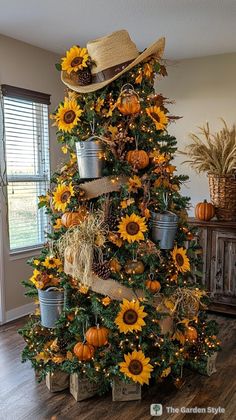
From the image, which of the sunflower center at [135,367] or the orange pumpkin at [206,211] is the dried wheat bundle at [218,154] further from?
the sunflower center at [135,367]

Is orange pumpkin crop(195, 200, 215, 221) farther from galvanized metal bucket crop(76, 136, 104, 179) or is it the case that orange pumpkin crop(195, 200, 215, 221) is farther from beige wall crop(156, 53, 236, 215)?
galvanized metal bucket crop(76, 136, 104, 179)

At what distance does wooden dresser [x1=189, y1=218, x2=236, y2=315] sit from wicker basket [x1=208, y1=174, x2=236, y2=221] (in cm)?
11

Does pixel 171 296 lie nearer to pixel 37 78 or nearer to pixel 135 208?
pixel 135 208

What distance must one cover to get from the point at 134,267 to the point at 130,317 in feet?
0.95

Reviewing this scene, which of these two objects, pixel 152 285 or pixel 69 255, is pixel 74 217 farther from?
pixel 152 285

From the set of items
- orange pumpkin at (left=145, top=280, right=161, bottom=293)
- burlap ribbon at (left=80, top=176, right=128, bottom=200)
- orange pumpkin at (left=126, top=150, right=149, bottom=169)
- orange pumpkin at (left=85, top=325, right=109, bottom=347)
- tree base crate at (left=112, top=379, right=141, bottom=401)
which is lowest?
tree base crate at (left=112, top=379, right=141, bottom=401)

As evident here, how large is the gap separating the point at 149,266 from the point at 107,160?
2.30 ft

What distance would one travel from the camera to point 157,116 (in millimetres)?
2498

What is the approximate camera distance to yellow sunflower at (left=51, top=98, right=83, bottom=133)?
2449 mm

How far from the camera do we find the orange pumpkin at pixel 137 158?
7.93 ft

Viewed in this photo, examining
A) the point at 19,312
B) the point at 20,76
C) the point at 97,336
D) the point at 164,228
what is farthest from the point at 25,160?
the point at 97,336

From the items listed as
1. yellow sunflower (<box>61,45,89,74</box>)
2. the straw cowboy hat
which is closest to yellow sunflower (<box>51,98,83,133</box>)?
the straw cowboy hat

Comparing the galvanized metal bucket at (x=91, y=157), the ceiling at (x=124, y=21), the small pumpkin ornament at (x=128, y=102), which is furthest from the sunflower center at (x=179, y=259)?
the ceiling at (x=124, y=21)

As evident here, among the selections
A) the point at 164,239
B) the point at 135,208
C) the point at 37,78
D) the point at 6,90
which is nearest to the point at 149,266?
the point at 164,239
